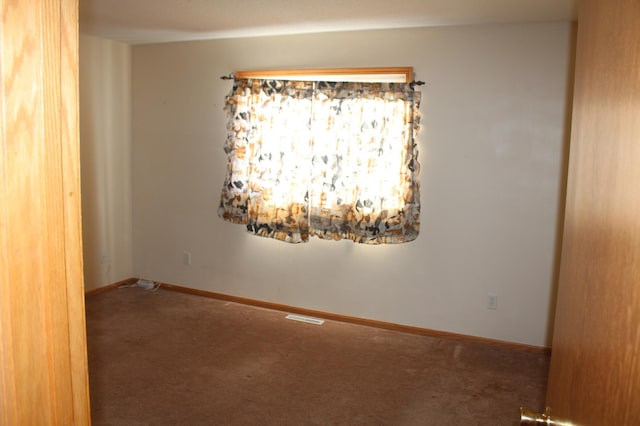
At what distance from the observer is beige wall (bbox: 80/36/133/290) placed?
461 cm

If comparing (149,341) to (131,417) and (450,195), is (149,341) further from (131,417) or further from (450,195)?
(450,195)

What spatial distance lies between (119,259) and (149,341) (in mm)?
1584

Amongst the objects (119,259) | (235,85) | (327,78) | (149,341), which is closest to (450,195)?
(327,78)

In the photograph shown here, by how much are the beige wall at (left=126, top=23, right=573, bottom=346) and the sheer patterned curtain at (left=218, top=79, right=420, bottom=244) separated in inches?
5.8

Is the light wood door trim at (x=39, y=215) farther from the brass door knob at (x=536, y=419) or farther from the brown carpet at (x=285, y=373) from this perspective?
the brown carpet at (x=285, y=373)

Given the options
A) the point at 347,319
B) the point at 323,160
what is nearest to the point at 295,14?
the point at 323,160

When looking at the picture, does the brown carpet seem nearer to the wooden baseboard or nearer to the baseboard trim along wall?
the baseboard trim along wall

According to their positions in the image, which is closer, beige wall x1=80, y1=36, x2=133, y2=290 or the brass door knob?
the brass door knob

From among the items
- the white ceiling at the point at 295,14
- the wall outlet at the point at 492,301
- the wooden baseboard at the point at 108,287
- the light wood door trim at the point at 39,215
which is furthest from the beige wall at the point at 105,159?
the light wood door trim at the point at 39,215

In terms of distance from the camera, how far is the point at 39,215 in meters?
0.74

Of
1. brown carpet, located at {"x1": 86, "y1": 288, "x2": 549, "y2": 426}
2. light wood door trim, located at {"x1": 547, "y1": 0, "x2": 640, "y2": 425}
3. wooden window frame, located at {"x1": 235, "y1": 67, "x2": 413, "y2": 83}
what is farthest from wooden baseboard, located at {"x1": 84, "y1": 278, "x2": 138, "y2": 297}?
light wood door trim, located at {"x1": 547, "y1": 0, "x2": 640, "y2": 425}

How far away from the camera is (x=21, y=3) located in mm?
678

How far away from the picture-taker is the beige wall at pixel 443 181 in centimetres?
360

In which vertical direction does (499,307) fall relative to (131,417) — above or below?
above
